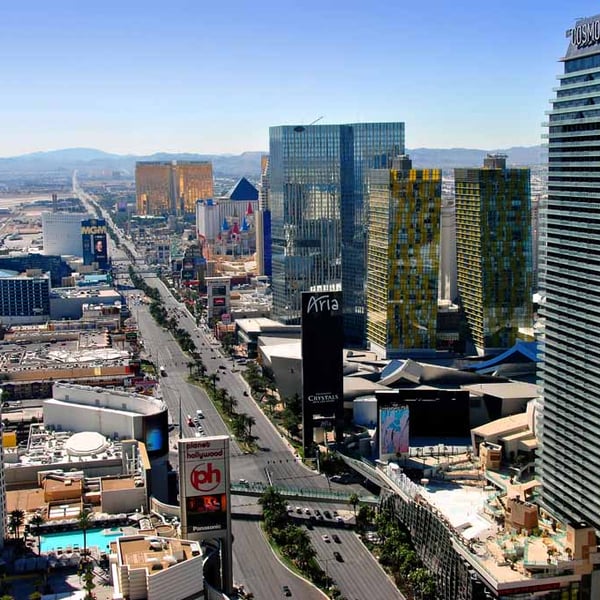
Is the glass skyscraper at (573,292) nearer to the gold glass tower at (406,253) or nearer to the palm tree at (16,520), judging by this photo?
the palm tree at (16,520)

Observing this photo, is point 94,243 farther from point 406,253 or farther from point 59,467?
point 59,467

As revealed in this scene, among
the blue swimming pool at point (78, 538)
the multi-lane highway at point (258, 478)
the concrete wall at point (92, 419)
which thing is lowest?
the multi-lane highway at point (258, 478)

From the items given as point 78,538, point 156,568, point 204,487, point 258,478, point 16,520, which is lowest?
point 258,478

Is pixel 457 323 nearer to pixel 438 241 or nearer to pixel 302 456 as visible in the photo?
pixel 438 241

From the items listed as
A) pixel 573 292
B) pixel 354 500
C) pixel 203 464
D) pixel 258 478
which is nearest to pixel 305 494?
pixel 354 500

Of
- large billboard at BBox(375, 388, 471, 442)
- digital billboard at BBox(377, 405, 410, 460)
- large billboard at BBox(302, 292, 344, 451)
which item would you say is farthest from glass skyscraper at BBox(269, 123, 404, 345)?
digital billboard at BBox(377, 405, 410, 460)

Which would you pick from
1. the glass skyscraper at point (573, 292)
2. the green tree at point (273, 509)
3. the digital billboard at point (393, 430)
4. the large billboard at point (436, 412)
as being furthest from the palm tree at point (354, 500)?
the large billboard at point (436, 412)
